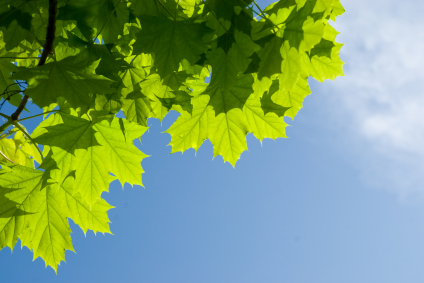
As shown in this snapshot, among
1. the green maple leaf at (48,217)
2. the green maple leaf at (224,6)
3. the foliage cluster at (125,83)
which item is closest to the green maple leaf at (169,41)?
the foliage cluster at (125,83)

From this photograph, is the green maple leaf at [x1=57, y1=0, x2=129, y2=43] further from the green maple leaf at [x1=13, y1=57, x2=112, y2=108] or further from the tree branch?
the green maple leaf at [x1=13, y1=57, x2=112, y2=108]

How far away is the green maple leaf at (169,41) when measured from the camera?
2.00m

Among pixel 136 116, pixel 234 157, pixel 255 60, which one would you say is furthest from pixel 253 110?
pixel 136 116

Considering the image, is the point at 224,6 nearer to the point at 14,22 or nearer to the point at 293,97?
the point at 293,97

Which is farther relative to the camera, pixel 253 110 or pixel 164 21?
pixel 253 110

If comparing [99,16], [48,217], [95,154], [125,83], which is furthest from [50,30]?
[48,217]

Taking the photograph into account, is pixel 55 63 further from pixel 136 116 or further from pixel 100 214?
pixel 100 214

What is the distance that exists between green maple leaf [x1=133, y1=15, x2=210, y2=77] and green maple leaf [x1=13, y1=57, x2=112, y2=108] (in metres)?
0.34

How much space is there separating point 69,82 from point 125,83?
682 mm

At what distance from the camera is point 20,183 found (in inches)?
102

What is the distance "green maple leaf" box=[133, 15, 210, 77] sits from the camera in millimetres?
2004

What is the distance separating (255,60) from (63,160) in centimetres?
156

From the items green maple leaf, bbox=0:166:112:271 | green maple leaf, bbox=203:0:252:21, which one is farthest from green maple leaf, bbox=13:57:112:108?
green maple leaf, bbox=0:166:112:271

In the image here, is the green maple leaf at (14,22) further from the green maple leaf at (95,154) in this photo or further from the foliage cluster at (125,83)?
the green maple leaf at (95,154)
